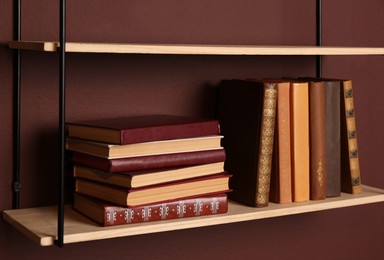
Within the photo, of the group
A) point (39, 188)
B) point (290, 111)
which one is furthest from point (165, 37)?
point (39, 188)

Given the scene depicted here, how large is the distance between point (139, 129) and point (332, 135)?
1.58 ft

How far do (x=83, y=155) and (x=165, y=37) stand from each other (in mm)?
350

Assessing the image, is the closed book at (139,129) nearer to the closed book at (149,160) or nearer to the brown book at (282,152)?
the closed book at (149,160)

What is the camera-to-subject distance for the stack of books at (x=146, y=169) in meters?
1.32

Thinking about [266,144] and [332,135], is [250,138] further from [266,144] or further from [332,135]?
[332,135]

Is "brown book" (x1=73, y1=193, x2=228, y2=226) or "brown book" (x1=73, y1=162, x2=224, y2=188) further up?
"brown book" (x1=73, y1=162, x2=224, y2=188)

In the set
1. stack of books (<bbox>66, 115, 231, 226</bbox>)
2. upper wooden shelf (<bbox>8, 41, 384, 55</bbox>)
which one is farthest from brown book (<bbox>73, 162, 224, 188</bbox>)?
upper wooden shelf (<bbox>8, 41, 384, 55</bbox>)

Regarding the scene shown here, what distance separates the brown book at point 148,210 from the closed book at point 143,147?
93 mm

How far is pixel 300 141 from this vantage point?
5.03ft

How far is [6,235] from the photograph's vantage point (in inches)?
56.9

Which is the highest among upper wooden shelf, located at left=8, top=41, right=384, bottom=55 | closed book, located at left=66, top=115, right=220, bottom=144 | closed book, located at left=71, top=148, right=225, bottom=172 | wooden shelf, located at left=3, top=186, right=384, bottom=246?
upper wooden shelf, located at left=8, top=41, right=384, bottom=55

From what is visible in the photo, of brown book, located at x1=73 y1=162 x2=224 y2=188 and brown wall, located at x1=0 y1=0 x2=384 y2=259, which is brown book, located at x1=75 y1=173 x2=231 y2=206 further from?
brown wall, located at x1=0 y1=0 x2=384 y2=259

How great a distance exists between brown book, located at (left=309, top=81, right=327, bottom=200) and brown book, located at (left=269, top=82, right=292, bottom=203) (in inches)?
2.4

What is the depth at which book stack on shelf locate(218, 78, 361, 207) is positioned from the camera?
1483mm
